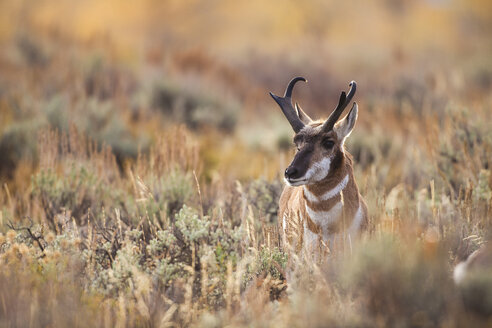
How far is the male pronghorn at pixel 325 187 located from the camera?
418cm

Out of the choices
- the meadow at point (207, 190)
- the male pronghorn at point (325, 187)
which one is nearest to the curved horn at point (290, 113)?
the male pronghorn at point (325, 187)

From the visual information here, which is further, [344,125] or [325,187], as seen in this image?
[344,125]

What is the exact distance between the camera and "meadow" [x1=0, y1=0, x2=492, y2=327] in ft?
9.91

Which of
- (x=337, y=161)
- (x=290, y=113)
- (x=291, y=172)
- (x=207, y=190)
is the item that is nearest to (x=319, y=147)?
(x=337, y=161)

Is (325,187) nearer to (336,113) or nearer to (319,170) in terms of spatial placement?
(319,170)

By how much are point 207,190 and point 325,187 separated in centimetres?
241

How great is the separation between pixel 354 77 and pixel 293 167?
52.0 ft

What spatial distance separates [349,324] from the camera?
9.09 feet

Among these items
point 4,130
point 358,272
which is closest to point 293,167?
point 358,272

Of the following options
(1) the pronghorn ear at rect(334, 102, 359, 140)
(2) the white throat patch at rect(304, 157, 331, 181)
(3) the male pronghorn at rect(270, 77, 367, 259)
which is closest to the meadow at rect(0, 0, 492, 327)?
(3) the male pronghorn at rect(270, 77, 367, 259)

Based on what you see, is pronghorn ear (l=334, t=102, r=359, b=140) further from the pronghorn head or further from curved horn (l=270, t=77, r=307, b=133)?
curved horn (l=270, t=77, r=307, b=133)

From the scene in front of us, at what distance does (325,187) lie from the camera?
171 inches

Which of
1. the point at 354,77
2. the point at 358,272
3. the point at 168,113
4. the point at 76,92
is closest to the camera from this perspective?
the point at 358,272

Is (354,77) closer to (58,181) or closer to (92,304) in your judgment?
(58,181)
